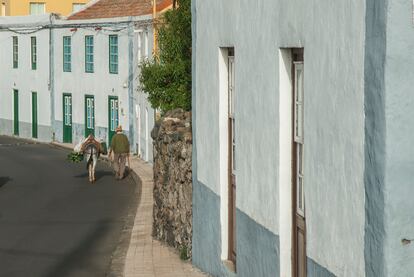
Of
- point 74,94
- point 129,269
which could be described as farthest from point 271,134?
point 74,94

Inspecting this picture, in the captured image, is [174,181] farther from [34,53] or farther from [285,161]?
[34,53]

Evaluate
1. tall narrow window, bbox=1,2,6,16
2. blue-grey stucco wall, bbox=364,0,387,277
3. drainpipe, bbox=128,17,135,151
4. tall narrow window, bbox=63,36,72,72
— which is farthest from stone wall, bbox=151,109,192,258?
tall narrow window, bbox=1,2,6,16

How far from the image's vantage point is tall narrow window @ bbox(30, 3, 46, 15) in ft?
225

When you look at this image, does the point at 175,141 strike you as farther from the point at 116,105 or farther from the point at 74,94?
the point at 74,94

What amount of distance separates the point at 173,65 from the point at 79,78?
85.7 feet

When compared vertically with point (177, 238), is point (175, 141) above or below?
above

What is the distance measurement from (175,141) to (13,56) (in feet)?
125

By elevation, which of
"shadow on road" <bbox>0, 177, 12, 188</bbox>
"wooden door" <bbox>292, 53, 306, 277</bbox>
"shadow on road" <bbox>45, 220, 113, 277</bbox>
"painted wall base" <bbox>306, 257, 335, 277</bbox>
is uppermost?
"wooden door" <bbox>292, 53, 306, 277</bbox>

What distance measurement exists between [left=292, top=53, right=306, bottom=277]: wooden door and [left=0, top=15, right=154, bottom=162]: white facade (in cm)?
2792

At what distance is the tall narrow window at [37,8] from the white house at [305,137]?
53.0 m

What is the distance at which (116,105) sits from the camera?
150 ft

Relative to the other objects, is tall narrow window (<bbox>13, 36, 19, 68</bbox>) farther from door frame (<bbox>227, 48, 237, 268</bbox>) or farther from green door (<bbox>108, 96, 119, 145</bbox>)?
door frame (<bbox>227, 48, 237, 268</bbox>)

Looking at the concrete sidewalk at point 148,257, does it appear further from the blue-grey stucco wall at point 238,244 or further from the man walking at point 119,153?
the man walking at point 119,153

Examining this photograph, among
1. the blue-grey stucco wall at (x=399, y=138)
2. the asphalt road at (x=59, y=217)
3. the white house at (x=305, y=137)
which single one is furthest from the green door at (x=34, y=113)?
the blue-grey stucco wall at (x=399, y=138)
